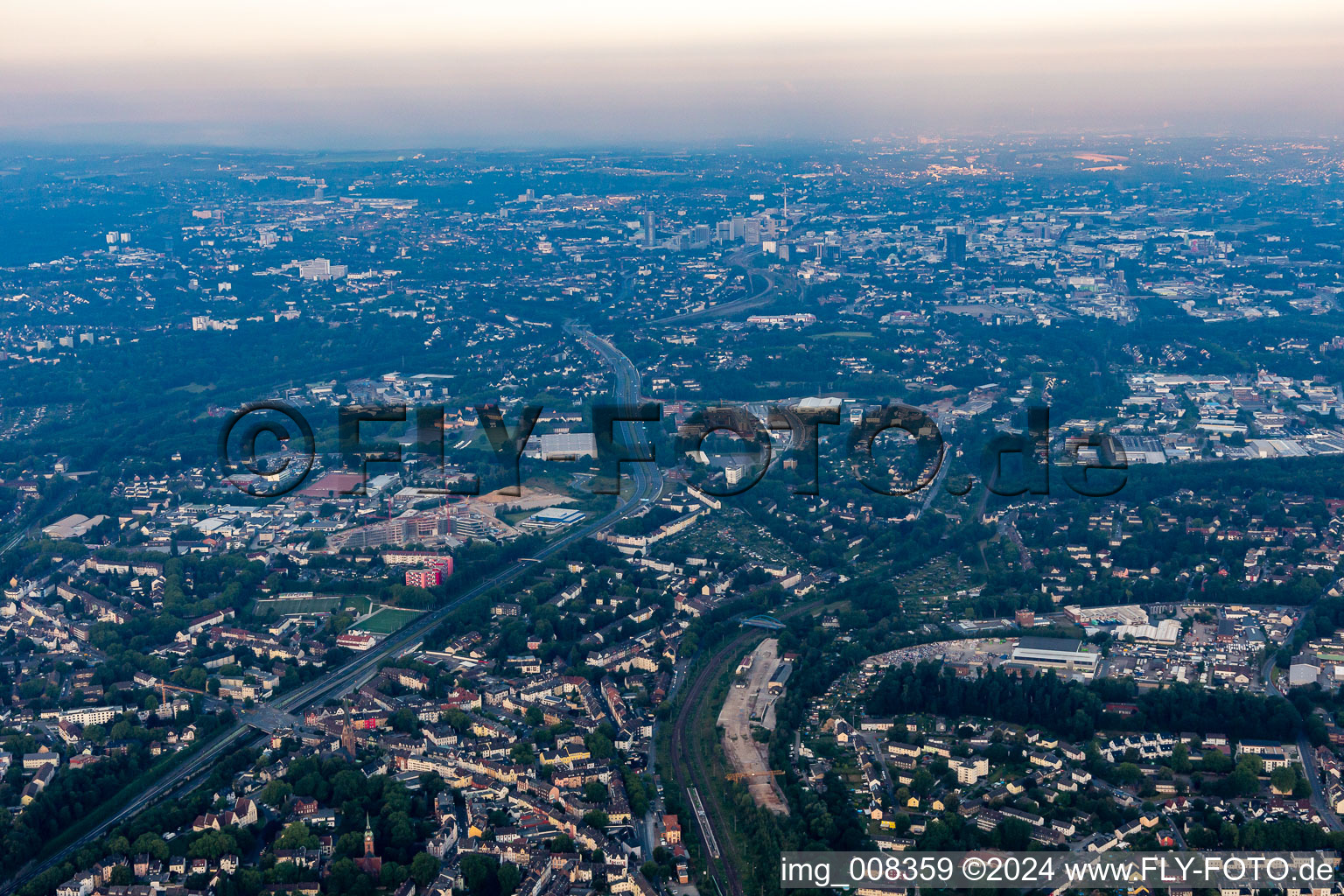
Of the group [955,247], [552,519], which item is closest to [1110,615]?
[552,519]

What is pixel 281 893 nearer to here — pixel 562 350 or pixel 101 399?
pixel 101 399

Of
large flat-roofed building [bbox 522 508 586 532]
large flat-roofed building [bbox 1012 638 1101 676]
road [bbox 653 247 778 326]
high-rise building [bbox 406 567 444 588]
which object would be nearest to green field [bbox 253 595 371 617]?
high-rise building [bbox 406 567 444 588]

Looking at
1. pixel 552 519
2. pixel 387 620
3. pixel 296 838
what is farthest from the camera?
pixel 552 519

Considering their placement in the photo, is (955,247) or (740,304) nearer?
(740,304)

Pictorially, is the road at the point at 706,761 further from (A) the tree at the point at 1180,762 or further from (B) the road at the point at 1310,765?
(B) the road at the point at 1310,765

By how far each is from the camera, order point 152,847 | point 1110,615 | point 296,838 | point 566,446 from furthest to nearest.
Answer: point 566,446, point 1110,615, point 296,838, point 152,847

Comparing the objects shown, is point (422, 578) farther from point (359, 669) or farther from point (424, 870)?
point (424, 870)

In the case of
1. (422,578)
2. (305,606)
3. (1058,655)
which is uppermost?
(1058,655)
